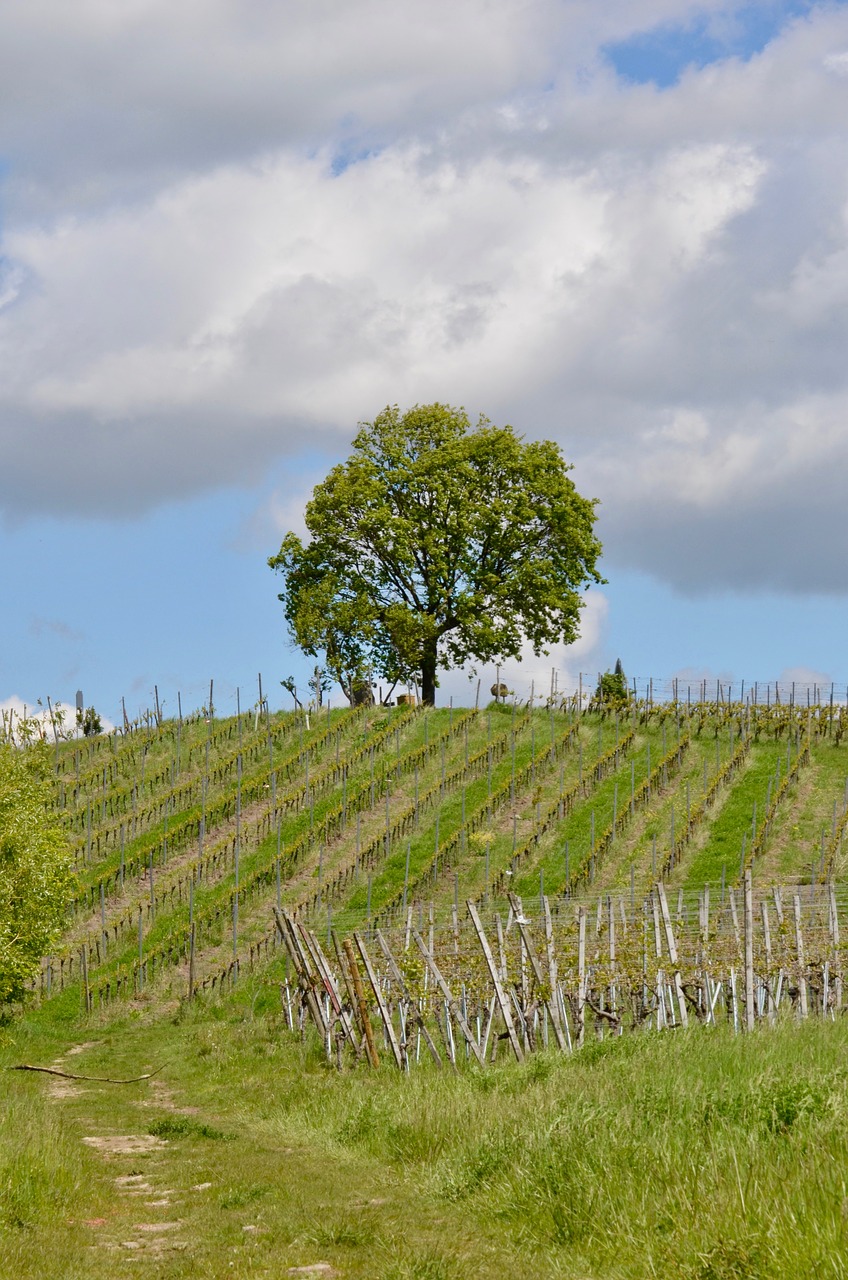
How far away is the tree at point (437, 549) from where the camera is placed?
51594 mm

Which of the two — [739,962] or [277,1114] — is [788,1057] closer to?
[277,1114]

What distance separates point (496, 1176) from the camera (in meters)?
10.6

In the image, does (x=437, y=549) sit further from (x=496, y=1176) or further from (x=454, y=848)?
Answer: (x=496, y=1176)

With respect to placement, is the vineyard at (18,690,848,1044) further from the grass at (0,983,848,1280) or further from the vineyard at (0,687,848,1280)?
the grass at (0,983,848,1280)

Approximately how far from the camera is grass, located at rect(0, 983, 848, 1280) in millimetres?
A: 8383

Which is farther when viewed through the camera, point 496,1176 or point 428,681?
point 428,681

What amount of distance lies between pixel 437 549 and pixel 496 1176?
41.0m

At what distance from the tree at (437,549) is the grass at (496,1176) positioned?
114 ft

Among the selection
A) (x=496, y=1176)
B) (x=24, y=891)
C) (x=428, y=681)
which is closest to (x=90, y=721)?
(x=428, y=681)

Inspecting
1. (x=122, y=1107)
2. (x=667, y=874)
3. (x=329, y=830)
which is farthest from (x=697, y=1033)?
(x=329, y=830)

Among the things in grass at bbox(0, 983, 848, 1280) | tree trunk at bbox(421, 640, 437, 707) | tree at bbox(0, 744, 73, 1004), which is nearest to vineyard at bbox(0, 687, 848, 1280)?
grass at bbox(0, 983, 848, 1280)

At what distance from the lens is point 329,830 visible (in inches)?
1702

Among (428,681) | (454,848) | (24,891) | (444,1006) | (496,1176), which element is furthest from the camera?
(428,681)

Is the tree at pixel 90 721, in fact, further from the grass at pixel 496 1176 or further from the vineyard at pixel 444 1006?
the grass at pixel 496 1176
